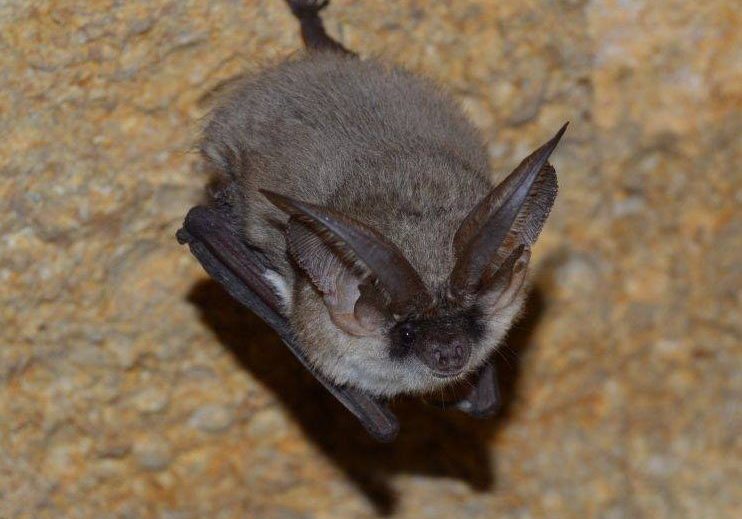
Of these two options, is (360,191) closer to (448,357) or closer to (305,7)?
(448,357)

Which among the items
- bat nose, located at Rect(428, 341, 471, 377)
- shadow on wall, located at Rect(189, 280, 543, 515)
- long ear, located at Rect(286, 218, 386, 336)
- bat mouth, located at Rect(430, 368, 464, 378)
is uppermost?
long ear, located at Rect(286, 218, 386, 336)

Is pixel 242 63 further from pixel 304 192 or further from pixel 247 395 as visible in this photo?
pixel 247 395

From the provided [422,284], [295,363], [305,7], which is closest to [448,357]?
[422,284]

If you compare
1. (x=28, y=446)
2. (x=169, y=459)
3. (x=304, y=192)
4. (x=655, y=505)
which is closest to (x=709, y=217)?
(x=655, y=505)

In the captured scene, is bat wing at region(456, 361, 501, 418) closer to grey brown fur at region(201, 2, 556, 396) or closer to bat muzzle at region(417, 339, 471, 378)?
grey brown fur at region(201, 2, 556, 396)

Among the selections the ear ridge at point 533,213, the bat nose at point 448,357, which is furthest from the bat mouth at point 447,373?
the ear ridge at point 533,213

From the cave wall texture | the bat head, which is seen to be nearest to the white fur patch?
the bat head

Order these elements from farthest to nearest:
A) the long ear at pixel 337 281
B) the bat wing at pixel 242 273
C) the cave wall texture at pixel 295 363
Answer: the cave wall texture at pixel 295 363
the bat wing at pixel 242 273
the long ear at pixel 337 281

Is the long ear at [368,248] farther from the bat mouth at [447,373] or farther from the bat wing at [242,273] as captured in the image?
the bat wing at [242,273]
